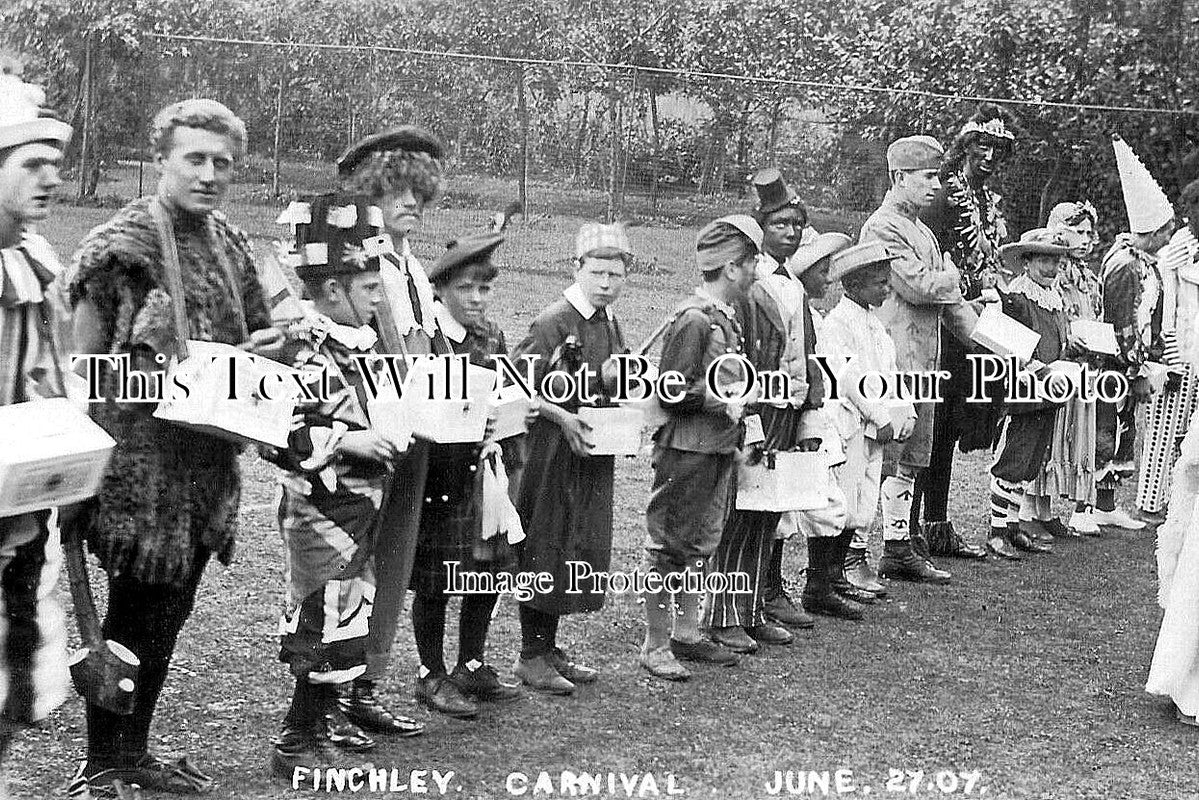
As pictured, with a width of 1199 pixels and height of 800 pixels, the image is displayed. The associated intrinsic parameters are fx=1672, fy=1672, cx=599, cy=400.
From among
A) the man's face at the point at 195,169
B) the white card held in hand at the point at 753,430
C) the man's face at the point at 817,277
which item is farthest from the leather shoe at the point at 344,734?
the man's face at the point at 817,277

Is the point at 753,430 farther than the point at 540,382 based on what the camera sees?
Yes

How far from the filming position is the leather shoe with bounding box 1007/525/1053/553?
7152 millimetres

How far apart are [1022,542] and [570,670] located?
288 cm

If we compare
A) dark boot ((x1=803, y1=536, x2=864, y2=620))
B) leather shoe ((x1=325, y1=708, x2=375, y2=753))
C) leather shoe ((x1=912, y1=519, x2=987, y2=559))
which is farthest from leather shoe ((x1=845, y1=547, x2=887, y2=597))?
leather shoe ((x1=325, y1=708, x2=375, y2=753))

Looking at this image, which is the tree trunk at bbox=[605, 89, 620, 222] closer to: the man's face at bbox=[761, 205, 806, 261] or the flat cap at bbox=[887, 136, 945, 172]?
the man's face at bbox=[761, 205, 806, 261]

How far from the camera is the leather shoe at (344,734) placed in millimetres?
4324

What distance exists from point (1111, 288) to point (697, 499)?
2875 millimetres

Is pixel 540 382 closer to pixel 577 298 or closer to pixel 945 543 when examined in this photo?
pixel 577 298

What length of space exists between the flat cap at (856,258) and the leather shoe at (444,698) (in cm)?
204

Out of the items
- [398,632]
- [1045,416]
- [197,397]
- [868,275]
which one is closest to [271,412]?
[197,397]

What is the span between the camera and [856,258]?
576cm

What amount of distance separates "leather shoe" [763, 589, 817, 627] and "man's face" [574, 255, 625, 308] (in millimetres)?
1540

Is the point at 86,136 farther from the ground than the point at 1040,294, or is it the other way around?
the point at 86,136

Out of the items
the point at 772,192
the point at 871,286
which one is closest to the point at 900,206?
the point at 871,286
